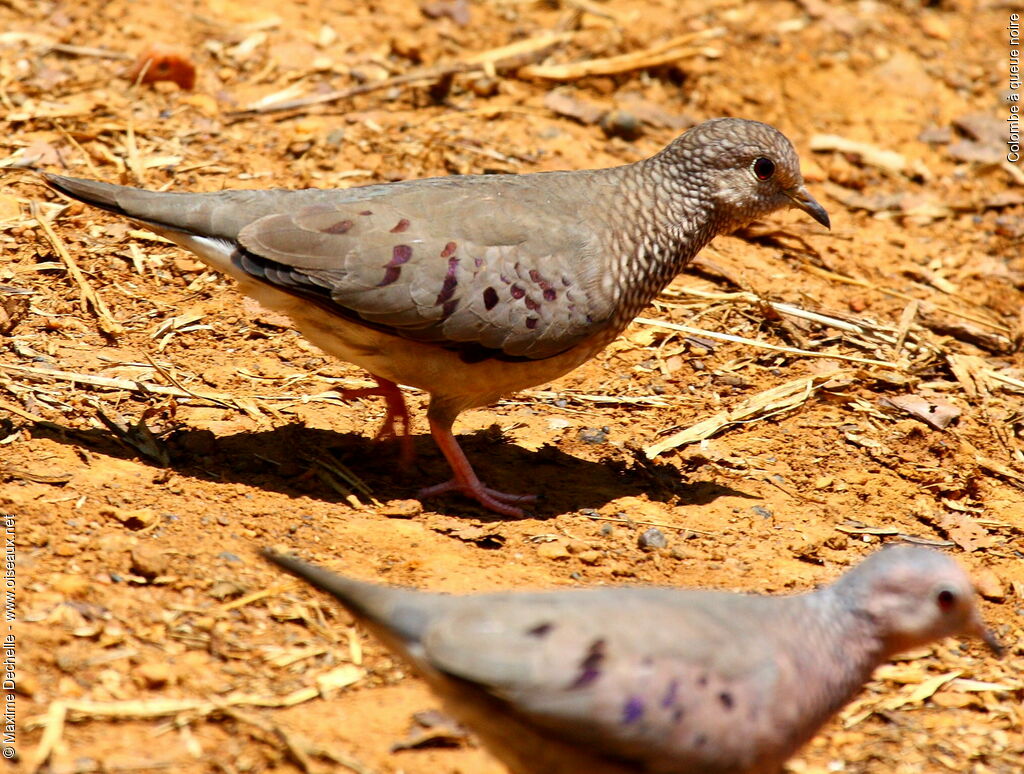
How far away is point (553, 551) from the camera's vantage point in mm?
5258

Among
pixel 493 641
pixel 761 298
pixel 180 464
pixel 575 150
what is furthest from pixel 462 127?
pixel 493 641

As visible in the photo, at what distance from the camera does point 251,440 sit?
229 inches

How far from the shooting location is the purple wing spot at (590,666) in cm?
330

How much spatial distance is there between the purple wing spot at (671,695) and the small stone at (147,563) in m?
2.08

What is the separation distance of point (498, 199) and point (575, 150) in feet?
9.79

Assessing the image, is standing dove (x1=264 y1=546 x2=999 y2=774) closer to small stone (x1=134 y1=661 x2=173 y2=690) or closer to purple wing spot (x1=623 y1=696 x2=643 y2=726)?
purple wing spot (x1=623 y1=696 x2=643 y2=726)

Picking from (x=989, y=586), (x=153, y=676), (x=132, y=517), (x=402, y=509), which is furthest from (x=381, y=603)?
(x=989, y=586)

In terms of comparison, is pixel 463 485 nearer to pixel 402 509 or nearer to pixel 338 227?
pixel 402 509

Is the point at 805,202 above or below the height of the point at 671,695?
above

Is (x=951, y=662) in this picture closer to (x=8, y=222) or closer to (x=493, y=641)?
(x=493, y=641)

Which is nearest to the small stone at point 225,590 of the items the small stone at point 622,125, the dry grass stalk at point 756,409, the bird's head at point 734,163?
the dry grass stalk at point 756,409

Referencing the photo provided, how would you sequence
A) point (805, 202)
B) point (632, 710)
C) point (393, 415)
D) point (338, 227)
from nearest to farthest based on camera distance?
point (632, 710) < point (338, 227) < point (393, 415) < point (805, 202)

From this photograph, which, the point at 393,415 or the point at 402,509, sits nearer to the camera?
the point at 402,509

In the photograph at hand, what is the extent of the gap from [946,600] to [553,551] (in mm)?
1819
